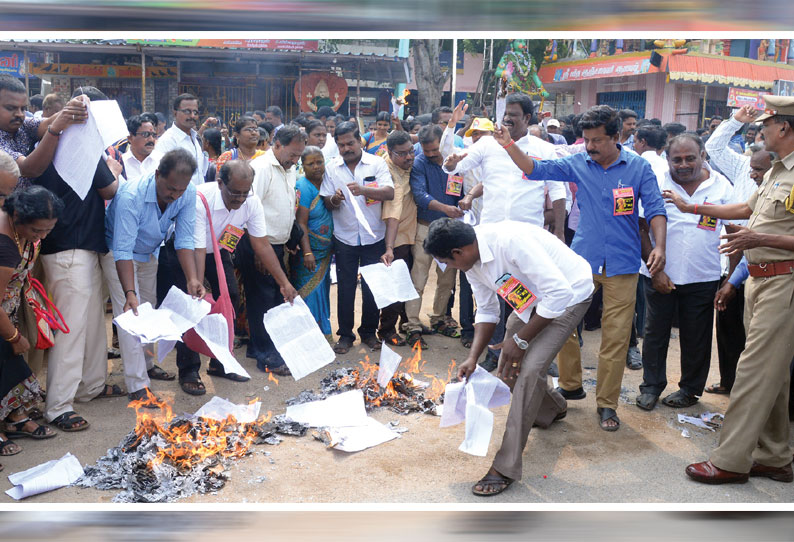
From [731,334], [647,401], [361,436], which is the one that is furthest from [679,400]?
[361,436]

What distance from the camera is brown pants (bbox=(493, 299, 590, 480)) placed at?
3.70 metres

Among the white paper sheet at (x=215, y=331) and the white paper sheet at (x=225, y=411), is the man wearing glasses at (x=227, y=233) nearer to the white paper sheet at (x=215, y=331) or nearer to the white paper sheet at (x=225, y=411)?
the white paper sheet at (x=215, y=331)

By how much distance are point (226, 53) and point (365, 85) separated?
5.54 meters

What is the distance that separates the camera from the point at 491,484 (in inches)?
146

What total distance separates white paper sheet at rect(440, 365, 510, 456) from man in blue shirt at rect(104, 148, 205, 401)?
199 centimetres

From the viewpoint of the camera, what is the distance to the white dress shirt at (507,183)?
5.55m

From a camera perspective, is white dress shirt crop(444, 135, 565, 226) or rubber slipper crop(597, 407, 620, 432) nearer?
rubber slipper crop(597, 407, 620, 432)

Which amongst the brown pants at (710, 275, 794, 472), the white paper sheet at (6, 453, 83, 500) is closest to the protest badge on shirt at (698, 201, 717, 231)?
the brown pants at (710, 275, 794, 472)

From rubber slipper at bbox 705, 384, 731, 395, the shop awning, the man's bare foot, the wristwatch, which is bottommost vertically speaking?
the man's bare foot

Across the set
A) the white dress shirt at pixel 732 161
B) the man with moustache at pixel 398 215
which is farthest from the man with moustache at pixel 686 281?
the man with moustache at pixel 398 215

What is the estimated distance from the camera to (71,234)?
4391mm

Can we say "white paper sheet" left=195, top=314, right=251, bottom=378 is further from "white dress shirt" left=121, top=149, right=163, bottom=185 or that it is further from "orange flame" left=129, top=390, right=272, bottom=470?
"white dress shirt" left=121, top=149, right=163, bottom=185

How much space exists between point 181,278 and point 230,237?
481 millimetres

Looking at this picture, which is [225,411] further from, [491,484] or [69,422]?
[491,484]
